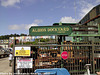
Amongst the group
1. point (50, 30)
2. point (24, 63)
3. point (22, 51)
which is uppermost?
point (50, 30)

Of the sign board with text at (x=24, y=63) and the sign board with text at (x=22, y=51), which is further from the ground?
the sign board with text at (x=22, y=51)

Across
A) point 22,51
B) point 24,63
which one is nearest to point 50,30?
point 22,51

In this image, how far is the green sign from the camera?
527cm

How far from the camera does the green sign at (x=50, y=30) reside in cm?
527

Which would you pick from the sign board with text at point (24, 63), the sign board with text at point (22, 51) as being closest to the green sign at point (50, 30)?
the sign board with text at point (22, 51)

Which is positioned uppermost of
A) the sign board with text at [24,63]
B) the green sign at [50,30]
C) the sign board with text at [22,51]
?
the green sign at [50,30]

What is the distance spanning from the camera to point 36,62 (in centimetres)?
559

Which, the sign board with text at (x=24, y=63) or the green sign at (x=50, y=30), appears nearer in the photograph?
the sign board with text at (x=24, y=63)

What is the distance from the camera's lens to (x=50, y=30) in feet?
17.4

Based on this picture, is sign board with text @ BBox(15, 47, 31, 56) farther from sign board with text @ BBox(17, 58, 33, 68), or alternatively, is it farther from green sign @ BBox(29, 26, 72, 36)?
green sign @ BBox(29, 26, 72, 36)

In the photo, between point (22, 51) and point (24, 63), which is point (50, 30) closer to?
point (22, 51)

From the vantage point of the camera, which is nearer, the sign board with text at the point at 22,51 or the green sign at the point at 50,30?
the sign board with text at the point at 22,51

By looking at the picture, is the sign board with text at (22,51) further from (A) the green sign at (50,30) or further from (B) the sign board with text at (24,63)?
(A) the green sign at (50,30)

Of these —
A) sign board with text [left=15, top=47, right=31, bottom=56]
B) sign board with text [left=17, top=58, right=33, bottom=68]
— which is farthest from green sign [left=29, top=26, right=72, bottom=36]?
sign board with text [left=17, top=58, right=33, bottom=68]
